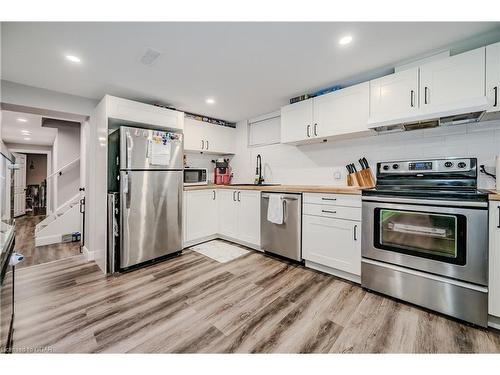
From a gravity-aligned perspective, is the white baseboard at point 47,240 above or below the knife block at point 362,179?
below

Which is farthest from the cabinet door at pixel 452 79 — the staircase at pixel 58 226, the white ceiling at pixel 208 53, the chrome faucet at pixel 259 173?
the staircase at pixel 58 226

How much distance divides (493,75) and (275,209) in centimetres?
216

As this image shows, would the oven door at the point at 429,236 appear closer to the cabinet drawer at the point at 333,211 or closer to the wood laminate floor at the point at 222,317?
the cabinet drawer at the point at 333,211

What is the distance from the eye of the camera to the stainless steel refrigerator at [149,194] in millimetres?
2385

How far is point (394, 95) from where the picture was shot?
6.69ft

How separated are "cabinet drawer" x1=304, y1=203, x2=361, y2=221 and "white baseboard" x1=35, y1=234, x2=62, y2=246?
13.6 feet

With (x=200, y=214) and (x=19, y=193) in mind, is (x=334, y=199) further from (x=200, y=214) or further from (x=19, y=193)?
(x=19, y=193)

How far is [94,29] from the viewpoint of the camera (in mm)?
1488

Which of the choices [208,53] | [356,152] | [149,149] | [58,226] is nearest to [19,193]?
[58,226]

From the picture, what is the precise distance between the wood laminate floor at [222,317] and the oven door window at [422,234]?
0.46 metres

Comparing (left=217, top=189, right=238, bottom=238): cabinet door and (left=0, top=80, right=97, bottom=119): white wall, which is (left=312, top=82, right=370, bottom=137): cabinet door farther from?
(left=0, top=80, right=97, bottom=119): white wall

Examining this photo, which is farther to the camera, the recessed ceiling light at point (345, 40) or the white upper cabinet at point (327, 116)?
the white upper cabinet at point (327, 116)

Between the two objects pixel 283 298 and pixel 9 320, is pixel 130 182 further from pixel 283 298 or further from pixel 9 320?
pixel 283 298
